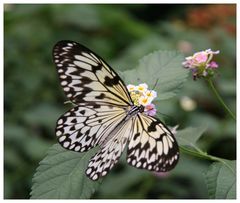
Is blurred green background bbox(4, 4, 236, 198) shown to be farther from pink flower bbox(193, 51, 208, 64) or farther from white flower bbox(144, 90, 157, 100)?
white flower bbox(144, 90, 157, 100)

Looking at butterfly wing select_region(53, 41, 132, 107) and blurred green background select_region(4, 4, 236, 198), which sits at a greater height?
butterfly wing select_region(53, 41, 132, 107)

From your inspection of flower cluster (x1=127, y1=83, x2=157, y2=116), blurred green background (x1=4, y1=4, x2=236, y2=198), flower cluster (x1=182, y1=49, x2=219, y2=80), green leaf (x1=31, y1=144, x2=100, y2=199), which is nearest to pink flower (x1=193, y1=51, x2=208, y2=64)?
flower cluster (x1=182, y1=49, x2=219, y2=80)

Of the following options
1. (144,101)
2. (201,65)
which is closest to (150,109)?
(144,101)

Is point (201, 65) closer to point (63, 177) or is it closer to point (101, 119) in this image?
point (101, 119)

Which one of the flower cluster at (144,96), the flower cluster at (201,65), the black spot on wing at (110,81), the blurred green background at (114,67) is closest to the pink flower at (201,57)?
the flower cluster at (201,65)

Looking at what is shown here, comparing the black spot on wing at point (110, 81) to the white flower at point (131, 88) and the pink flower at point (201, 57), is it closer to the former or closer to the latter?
the white flower at point (131, 88)

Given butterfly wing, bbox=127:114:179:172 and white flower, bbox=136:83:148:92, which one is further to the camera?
white flower, bbox=136:83:148:92
